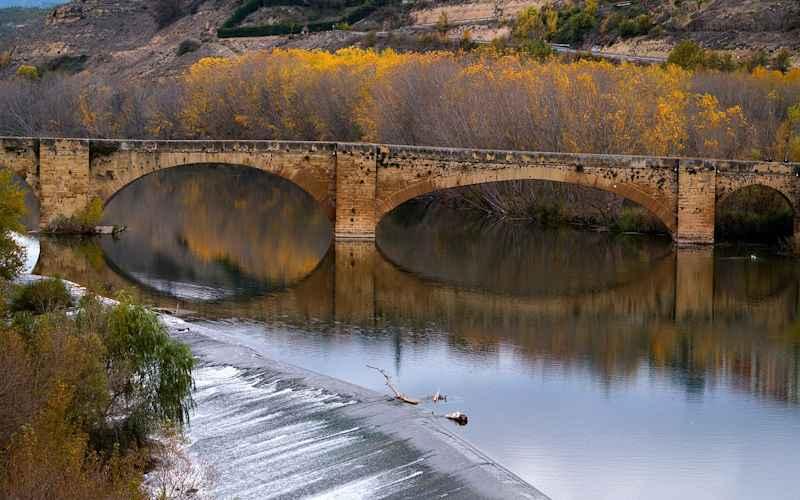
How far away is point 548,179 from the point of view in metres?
31.3

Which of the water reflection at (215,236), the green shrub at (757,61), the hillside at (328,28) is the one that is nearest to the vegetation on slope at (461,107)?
the water reflection at (215,236)

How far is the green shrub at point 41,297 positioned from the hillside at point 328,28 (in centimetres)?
4386

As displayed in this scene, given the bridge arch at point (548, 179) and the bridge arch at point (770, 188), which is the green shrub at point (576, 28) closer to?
the bridge arch at point (770, 188)

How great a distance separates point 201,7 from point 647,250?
62.3 meters

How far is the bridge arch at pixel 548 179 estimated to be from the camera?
3125 cm

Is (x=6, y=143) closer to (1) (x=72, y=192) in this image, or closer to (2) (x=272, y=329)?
(1) (x=72, y=192)

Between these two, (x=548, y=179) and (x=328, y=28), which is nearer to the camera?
(x=548, y=179)

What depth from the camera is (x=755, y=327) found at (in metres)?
22.9

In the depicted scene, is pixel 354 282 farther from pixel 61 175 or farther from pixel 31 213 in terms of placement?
pixel 31 213

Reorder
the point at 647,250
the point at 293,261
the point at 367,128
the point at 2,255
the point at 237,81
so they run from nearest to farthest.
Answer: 1. the point at 2,255
2. the point at 293,261
3. the point at 647,250
4. the point at 367,128
5. the point at 237,81

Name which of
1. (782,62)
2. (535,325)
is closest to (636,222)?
(535,325)

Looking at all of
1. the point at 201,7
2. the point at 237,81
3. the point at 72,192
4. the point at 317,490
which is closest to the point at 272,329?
the point at 317,490

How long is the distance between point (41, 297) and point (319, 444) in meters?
6.60

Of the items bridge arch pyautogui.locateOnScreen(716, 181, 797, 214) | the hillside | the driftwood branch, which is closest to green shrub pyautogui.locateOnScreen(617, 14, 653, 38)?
the hillside
